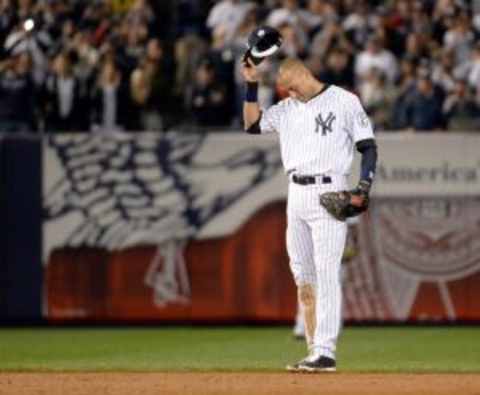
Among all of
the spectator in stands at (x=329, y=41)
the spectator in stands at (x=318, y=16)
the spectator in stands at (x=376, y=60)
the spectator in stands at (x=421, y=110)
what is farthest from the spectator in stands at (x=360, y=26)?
the spectator in stands at (x=421, y=110)

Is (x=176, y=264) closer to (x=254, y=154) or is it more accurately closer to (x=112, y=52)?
(x=254, y=154)

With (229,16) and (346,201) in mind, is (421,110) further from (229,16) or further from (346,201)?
(346,201)

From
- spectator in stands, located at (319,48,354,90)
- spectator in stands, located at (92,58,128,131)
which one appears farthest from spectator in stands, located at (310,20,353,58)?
spectator in stands, located at (92,58,128,131)

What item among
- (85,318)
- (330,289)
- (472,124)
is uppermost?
(472,124)

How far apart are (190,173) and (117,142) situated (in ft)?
2.93

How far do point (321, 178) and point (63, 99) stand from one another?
6.80 m

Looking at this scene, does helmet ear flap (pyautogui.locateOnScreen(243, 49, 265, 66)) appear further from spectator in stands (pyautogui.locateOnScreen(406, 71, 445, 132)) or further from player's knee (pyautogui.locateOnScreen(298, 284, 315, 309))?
spectator in stands (pyautogui.locateOnScreen(406, 71, 445, 132))

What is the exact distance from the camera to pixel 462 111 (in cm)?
1641

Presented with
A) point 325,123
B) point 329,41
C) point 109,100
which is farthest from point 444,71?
point 325,123

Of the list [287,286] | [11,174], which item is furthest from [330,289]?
[11,174]

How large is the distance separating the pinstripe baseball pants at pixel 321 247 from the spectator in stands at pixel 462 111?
5.99 metres

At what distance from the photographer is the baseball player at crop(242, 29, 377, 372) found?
1045 cm

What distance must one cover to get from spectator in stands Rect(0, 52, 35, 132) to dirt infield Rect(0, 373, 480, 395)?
238 inches

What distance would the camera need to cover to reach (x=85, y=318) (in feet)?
53.8
